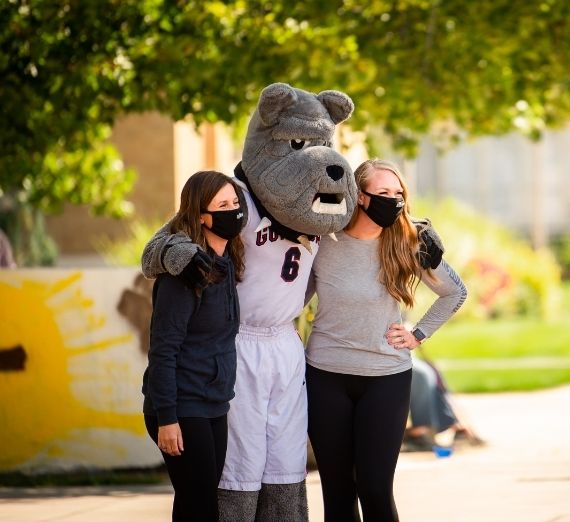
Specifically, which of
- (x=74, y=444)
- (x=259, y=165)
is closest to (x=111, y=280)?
(x=74, y=444)

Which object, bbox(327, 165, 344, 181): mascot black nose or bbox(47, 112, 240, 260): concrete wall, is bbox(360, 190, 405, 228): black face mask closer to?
bbox(327, 165, 344, 181): mascot black nose

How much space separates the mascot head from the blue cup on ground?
4.47m

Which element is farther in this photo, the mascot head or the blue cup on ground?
the blue cup on ground

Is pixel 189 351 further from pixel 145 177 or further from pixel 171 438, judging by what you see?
pixel 145 177

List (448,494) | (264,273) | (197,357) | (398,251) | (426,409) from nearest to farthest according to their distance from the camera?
(197,357) → (264,273) → (398,251) → (448,494) → (426,409)

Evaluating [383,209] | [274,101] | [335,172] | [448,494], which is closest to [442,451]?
[448,494]

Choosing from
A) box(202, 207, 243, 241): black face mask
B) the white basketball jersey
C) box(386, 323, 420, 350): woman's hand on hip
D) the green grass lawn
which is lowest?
the green grass lawn

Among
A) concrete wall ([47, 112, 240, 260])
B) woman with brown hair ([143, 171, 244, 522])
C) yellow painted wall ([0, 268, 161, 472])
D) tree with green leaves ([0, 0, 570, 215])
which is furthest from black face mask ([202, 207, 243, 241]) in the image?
concrete wall ([47, 112, 240, 260])

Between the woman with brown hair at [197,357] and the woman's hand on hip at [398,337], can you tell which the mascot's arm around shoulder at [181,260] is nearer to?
the woman with brown hair at [197,357]

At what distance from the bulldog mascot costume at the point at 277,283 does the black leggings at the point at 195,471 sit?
12.6 inches

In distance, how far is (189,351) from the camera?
4.56 meters

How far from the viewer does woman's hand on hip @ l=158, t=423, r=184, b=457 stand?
4430mm

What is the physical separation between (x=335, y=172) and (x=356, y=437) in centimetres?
104

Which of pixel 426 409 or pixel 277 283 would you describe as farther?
pixel 426 409
